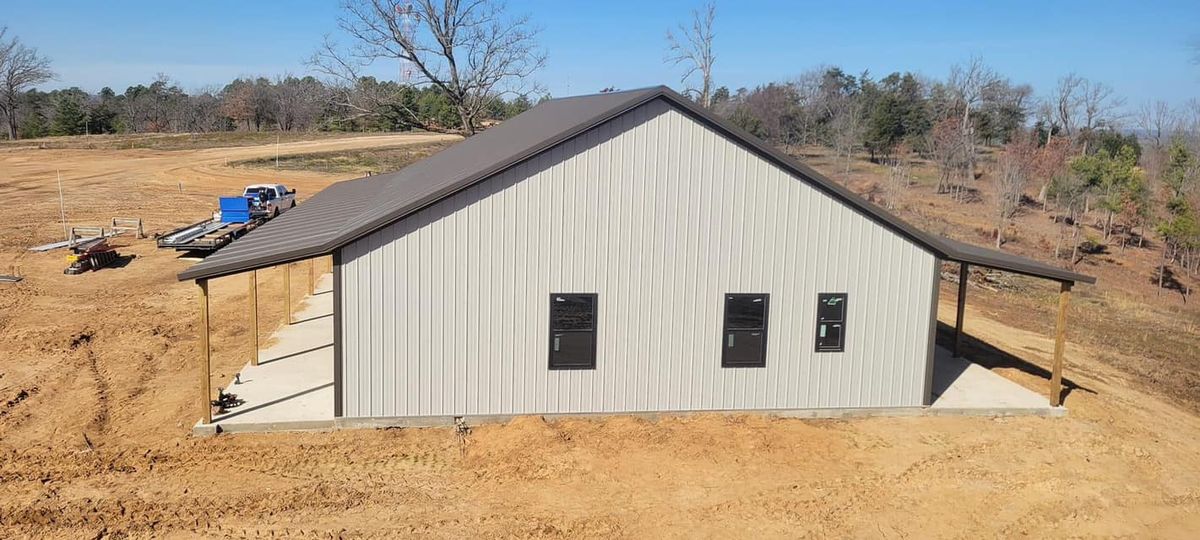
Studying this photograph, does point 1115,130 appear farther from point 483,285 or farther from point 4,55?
point 4,55

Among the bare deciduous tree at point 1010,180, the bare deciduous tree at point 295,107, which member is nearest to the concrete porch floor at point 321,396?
the bare deciduous tree at point 1010,180

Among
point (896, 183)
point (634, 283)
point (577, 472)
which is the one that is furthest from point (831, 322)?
point (896, 183)

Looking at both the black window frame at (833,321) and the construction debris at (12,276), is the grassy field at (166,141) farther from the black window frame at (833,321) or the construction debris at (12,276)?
the black window frame at (833,321)

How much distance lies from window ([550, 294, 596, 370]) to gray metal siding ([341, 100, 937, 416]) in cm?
15

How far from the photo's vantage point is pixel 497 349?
40.1ft

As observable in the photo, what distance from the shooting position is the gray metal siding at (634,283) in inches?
468

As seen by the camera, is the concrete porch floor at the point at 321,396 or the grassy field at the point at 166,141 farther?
the grassy field at the point at 166,141

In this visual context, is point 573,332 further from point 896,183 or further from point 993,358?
point 896,183

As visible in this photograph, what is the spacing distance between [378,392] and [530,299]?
2.53m

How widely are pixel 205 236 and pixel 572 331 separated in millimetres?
19918

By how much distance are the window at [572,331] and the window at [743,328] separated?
2.05 metres

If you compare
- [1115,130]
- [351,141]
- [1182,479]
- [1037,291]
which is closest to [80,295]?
[1182,479]

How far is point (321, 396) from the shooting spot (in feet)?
42.3

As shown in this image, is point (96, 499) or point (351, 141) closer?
point (96, 499)
